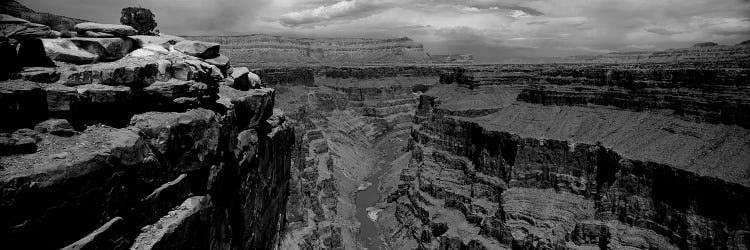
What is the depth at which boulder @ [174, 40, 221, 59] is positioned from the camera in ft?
95.2

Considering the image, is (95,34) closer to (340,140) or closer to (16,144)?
(16,144)

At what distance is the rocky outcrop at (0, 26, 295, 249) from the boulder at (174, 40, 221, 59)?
1746mm

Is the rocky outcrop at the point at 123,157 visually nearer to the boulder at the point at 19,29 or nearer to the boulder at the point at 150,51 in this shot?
the boulder at the point at 150,51

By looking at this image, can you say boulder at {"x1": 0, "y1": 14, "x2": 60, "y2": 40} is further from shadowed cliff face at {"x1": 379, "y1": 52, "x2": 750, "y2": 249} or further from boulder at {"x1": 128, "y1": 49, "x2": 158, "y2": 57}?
shadowed cliff face at {"x1": 379, "y1": 52, "x2": 750, "y2": 249}

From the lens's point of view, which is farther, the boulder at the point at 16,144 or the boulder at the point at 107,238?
the boulder at the point at 107,238

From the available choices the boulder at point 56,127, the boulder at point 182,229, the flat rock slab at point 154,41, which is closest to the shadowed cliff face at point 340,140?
the boulder at point 182,229

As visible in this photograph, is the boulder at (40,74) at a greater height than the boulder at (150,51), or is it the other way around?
the boulder at (150,51)

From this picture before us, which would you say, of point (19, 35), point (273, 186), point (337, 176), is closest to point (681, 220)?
point (273, 186)

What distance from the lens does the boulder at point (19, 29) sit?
18.2 meters

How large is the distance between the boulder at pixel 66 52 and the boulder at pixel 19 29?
746 millimetres

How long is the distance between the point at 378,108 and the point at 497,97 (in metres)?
66.3

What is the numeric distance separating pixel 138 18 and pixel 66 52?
23.5 metres

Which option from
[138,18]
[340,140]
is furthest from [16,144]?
[340,140]

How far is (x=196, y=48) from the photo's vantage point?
2988cm
